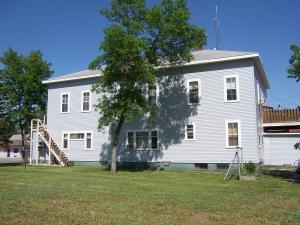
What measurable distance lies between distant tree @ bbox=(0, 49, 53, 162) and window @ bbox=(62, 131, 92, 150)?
6680 millimetres

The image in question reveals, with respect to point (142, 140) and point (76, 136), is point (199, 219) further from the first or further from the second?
point (76, 136)

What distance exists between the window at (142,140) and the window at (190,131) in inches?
95.9

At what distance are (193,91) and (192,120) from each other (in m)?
2.04

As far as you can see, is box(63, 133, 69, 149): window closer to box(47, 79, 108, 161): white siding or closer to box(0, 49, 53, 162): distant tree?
box(47, 79, 108, 161): white siding

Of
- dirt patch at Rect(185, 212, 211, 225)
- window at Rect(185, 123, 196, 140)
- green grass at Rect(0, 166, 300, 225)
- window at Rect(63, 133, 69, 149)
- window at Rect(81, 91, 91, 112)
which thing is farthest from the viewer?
window at Rect(63, 133, 69, 149)

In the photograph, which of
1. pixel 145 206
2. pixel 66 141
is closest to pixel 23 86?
pixel 66 141

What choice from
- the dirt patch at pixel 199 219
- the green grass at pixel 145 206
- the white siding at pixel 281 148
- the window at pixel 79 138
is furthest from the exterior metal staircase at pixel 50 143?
the dirt patch at pixel 199 219

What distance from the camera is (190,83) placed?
27156 millimetres

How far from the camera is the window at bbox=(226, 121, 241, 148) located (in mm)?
25016

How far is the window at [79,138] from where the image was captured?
31.3 m

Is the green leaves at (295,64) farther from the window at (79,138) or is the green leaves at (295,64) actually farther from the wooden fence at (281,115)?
the window at (79,138)

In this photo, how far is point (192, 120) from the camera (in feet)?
87.7

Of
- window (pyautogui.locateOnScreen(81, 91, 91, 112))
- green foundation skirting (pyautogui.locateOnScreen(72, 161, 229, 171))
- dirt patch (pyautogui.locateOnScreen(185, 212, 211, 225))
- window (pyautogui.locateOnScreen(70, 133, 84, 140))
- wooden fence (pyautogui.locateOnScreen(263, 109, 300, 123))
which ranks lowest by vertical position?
dirt patch (pyautogui.locateOnScreen(185, 212, 211, 225))

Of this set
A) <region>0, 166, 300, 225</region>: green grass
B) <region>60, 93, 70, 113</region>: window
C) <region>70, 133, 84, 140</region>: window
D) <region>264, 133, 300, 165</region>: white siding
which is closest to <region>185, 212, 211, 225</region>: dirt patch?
<region>0, 166, 300, 225</region>: green grass
